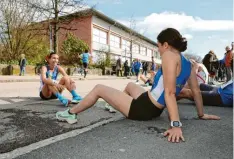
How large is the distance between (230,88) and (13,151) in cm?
373

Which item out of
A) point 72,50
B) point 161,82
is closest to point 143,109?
point 161,82

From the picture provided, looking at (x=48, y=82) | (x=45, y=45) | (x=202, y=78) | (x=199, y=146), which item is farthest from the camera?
(x=45, y=45)

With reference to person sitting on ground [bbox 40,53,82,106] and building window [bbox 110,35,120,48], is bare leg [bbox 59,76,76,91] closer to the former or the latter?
person sitting on ground [bbox 40,53,82,106]

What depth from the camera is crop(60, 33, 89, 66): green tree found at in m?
31.9

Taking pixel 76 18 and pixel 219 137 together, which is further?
pixel 76 18

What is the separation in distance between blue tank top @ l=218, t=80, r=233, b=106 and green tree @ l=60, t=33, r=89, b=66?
27494 millimetres

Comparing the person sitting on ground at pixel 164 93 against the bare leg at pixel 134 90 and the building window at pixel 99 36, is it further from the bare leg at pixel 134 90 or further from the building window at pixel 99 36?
the building window at pixel 99 36

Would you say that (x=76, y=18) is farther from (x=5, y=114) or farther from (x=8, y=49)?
(x=5, y=114)

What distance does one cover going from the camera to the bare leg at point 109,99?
3.31 metres

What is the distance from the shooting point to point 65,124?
3.33 m

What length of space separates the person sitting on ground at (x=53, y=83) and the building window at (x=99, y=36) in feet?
103

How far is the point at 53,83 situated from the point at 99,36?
3375 centimetres

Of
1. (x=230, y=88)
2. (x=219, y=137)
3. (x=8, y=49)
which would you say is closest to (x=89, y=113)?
(x=219, y=137)

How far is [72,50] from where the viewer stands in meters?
32.0
